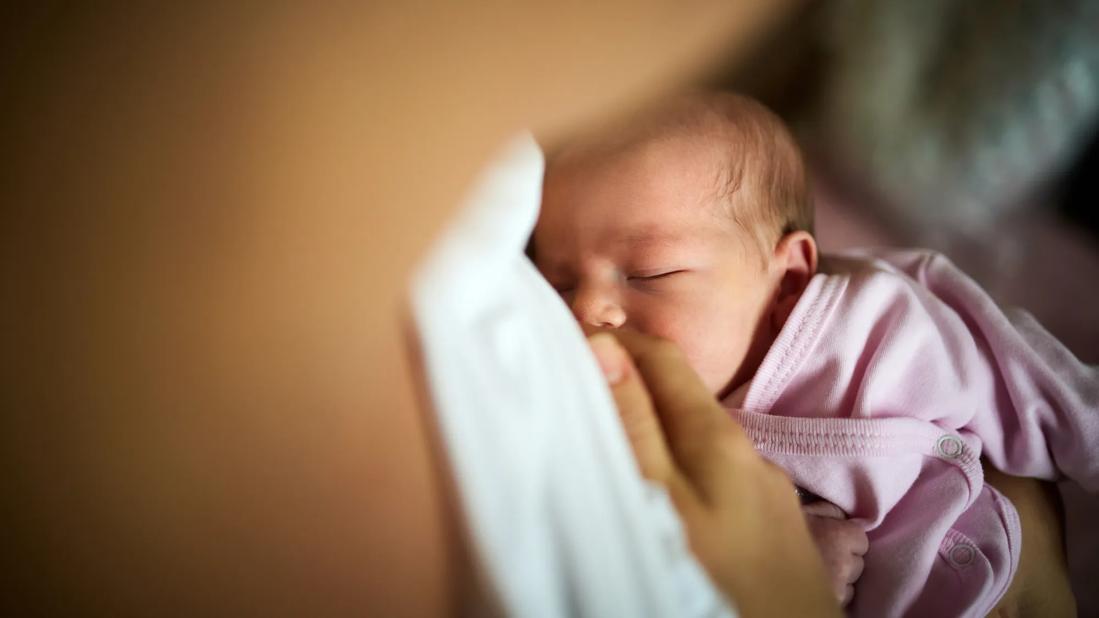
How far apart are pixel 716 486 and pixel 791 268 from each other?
466 millimetres

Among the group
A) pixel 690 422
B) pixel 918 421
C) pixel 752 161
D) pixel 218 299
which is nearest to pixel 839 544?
pixel 918 421

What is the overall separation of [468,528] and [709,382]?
1.61 feet

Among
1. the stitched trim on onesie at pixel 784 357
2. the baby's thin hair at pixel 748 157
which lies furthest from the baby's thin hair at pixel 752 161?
the stitched trim on onesie at pixel 784 357

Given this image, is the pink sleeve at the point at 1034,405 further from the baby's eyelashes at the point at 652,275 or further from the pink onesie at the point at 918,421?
the baby's eyelashes at the point at 652,275

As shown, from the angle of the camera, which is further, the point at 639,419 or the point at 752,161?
the point at 752,161

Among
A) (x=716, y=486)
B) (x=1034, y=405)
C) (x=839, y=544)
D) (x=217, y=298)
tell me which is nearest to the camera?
(x=217, y=298)

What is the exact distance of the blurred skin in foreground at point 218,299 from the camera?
0.19 meters

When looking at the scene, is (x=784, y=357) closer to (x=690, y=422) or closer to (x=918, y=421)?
(x=918, y=421)

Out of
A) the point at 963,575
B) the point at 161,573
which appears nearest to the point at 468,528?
the point at 161,573

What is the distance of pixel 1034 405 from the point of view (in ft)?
2.38

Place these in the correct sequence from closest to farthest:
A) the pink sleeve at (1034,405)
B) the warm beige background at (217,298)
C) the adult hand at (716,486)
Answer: the warm beige background at (217,298), the adult hand at (716,486), the pink sleeve at (1034,405)

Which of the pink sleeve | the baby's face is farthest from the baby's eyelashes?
the pink sleeve

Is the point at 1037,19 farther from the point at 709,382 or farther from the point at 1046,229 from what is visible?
the point at 709,382

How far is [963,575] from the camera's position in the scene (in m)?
0.64
